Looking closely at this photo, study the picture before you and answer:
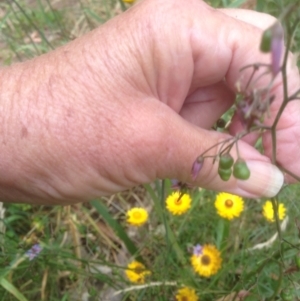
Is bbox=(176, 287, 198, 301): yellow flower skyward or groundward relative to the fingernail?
groundward

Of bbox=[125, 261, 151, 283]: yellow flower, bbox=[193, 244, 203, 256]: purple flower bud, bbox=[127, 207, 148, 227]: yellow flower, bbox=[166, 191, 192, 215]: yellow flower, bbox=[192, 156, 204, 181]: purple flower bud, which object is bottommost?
bbox=[193, 244, 203, 256]: purple flower bud

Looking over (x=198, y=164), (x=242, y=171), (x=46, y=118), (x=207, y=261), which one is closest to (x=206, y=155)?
(x=198, y=164)

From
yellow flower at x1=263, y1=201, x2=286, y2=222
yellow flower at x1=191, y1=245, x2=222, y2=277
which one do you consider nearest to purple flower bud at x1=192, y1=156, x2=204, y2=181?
yellow flower at x1=191, y1=245, x2=222, y2=277

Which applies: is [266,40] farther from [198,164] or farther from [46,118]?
[46,118]

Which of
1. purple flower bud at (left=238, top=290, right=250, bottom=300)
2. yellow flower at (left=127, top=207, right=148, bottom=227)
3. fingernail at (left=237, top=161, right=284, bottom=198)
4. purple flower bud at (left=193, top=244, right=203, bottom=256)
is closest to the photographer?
fingernail at (left=237, top=161, right=284, bottom=198)

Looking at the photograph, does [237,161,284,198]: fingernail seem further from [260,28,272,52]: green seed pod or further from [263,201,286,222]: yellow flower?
[263,201,286,222]: yellow flower

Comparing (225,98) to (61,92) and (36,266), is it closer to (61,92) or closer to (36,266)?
(61,92)

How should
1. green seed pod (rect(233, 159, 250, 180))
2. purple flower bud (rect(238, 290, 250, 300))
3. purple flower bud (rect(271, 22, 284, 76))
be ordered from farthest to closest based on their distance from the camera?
purple flower bud (rect(238, 290, 250, 300)) → green seed pod (rect(233, 159, 250, 180)) → purple flower bud (rect(271, 22, 284, 76))
